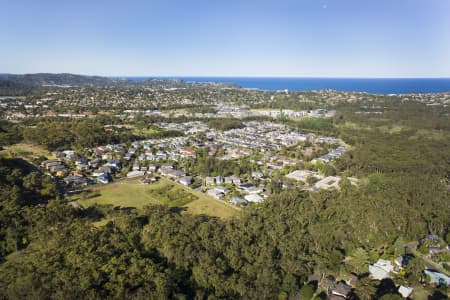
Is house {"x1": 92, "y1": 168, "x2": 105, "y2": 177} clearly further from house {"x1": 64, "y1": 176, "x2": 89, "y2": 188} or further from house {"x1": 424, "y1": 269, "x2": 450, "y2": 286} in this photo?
house {"x1": 424, "y1": 269, "x2": 450, "y2": 286}

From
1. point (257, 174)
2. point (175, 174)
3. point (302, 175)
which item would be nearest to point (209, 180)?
point (175, 174)

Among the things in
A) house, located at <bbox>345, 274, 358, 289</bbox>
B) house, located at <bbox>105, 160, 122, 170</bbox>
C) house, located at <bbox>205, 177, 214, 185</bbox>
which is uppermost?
house, located at <bbox>105, 160, 122, 170</bbox>

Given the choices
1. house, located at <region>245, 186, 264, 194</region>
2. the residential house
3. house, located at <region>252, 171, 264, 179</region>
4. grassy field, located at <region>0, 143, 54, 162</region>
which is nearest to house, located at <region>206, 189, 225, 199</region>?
the residential house

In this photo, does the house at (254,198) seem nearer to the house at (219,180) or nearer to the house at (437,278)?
the house at (219,180)

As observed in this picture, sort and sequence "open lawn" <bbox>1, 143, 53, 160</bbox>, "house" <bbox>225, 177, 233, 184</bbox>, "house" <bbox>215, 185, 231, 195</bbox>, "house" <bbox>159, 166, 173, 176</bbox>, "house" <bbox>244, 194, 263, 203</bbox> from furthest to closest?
"open lawn" <bbox>1, 143, 53, 160</bbox>
"house" <bbox>159, 166, 173, 176</bbox>
"house" <bbox>225, 177, 233, 184</bbox>
"house" <bbox>215, 185, 231, 195</bbox>
"house" <bbox>244, 194, 263, 203</bbox>

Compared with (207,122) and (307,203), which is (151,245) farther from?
(207,122)

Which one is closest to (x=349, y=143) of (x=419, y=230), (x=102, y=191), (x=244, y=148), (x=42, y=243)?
(x=244, y=148)
